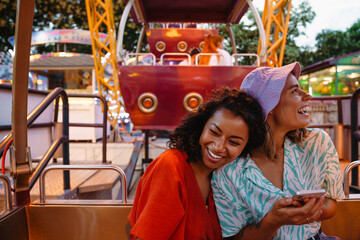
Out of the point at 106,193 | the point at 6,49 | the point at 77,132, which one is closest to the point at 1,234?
the point at 106,193

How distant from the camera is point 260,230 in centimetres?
107

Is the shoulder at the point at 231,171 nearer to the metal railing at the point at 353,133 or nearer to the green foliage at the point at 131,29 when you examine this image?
the metal railing at the point at 353,133

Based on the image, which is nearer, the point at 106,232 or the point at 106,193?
the point at 106,232

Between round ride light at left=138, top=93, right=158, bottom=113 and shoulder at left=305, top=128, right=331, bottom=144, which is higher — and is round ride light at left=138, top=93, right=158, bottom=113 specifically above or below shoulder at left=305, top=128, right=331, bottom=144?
above

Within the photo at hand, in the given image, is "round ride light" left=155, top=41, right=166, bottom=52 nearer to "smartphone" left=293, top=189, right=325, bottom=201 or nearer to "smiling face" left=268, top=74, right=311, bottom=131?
"smiling face" left=268, top=74, right=311, bottom=131

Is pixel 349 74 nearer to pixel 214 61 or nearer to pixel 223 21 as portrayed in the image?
pixel 223 21

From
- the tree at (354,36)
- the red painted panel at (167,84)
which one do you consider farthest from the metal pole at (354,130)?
the tree at (354,36)

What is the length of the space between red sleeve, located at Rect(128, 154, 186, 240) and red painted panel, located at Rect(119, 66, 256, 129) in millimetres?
1947

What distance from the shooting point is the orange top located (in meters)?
1.02

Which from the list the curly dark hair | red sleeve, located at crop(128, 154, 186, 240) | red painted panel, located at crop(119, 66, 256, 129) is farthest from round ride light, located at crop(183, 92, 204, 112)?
red sleeve, located at crop(128, 154, 186, 240)

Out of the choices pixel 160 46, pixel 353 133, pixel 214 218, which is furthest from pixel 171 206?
pixel 160 46

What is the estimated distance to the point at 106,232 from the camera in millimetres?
1587

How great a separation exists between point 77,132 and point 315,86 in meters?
13.6

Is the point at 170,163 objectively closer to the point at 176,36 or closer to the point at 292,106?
the point at 292,106
